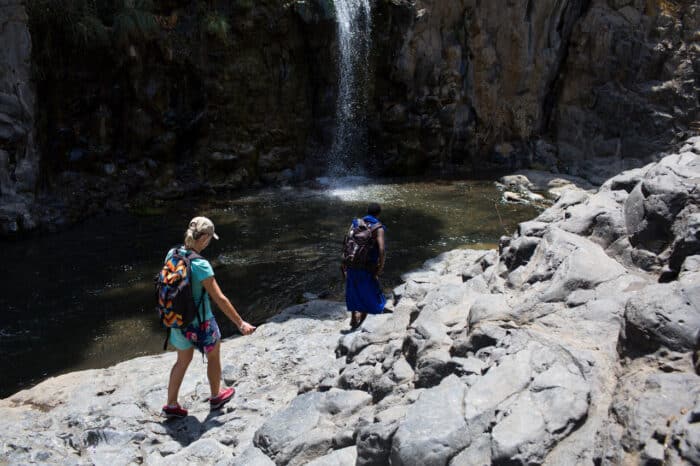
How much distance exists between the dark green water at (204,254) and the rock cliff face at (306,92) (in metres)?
1.87

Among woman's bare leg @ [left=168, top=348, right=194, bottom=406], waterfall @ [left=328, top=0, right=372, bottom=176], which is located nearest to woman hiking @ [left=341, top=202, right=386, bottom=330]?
woman's bare leg @ [left=168, top=348, right=194, bottom=406]

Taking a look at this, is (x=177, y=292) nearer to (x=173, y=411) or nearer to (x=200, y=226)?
(x=200, y=226)

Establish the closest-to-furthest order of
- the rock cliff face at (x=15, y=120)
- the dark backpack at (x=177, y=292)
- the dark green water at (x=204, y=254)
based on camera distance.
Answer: the dark backpack at (x=177, y=292)
the dark green water at (x=204, y=254)
the rock cliff face at (x=15, y=120)

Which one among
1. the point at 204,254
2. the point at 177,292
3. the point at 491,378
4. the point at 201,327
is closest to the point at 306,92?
the point at 204,254

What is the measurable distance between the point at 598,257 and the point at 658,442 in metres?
2.13

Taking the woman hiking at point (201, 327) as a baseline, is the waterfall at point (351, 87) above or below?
above

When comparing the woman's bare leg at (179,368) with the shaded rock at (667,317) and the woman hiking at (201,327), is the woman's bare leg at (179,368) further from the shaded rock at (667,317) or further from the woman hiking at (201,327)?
the shaded rock at (667,317)

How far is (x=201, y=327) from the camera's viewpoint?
489 centimetres

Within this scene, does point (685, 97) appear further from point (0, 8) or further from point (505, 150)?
point (0, 8)

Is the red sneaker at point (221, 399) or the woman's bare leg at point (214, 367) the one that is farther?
the red sneaker at point (221, 399)

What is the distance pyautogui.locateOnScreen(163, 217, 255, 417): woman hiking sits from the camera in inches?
185

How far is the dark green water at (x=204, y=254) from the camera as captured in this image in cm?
775

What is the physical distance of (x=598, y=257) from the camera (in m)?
4.60

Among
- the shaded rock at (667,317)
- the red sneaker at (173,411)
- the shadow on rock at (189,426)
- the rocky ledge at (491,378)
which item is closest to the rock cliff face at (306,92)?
the rocky ledge at (491,378)
